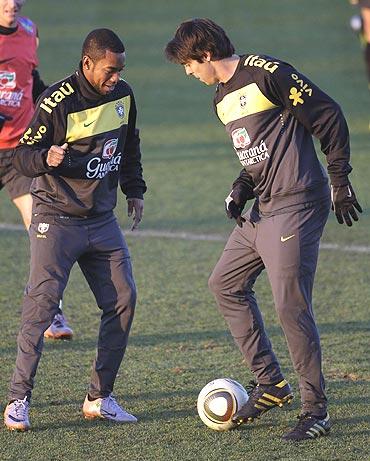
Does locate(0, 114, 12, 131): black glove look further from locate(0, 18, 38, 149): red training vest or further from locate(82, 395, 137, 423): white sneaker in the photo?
locate(82, 395, 137, 423): white sneaker

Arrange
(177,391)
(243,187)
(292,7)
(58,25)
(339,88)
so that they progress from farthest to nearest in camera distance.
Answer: (292,7) < (58,25) < (339,88) < (177,391) < (243,187)

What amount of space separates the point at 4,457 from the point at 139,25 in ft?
80.2

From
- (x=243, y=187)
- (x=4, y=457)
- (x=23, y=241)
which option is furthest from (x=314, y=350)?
(x=23, y=241)

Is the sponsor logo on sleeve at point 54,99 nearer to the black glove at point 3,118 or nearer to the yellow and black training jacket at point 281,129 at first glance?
the yellow and black training jacket at point 281,129

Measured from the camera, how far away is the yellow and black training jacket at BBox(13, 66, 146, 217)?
6336mm

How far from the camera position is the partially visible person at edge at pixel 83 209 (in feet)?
20.8

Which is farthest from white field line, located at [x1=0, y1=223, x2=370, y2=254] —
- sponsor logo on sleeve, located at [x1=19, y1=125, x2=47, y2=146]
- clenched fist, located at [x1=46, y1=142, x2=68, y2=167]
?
clenched fist, located at [x1=46, y1=142, x2=68, y2=167]

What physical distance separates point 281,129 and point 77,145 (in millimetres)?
1181

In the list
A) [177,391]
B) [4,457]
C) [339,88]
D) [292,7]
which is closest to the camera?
[4,457]

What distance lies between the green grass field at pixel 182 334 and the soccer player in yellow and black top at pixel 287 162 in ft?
1.72

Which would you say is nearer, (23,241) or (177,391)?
(177,391)

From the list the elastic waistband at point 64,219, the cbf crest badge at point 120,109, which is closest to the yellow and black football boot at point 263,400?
the elastic waistband at point 64,219

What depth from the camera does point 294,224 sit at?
612 centimetres

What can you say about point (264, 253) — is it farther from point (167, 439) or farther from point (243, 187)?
point (167, 439)
